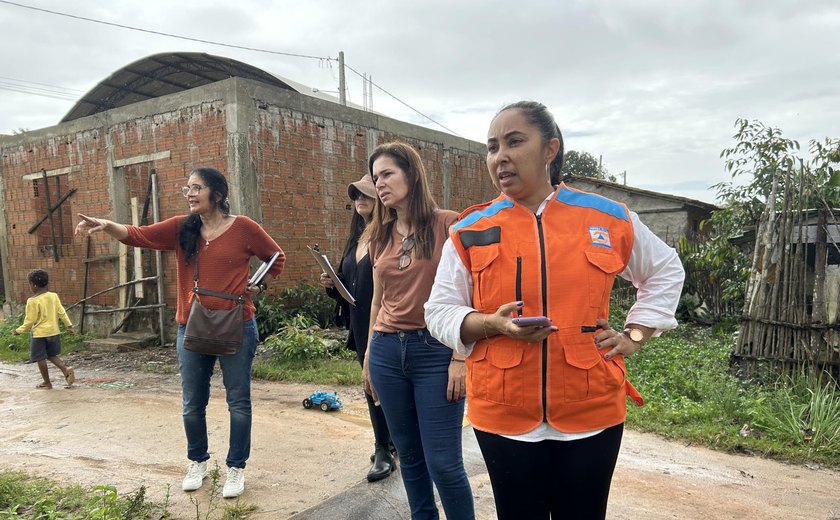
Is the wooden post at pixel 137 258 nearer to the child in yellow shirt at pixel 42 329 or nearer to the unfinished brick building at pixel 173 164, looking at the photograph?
the unfinished brick building at pixel 173 164

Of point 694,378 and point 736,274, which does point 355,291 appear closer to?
point 694,378

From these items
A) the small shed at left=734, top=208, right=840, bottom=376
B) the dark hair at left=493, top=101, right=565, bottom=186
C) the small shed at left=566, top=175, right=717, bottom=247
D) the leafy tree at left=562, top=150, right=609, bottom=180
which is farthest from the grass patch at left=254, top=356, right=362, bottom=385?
the leafy tree at left=562, top=150, right=609, bottom=180

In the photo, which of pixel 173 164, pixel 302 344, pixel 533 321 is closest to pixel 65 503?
pixel 533 321

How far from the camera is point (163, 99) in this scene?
327 inches

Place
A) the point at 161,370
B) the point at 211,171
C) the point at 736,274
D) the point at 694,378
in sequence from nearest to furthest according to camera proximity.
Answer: the point at 211,171 < the point at 694,378 < the point at 161,370 < the point at 736,274

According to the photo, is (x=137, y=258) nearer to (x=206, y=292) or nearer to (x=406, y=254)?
(x=206, y=292)

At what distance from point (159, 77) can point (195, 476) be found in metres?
9.32

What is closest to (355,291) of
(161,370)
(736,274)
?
(161,370)

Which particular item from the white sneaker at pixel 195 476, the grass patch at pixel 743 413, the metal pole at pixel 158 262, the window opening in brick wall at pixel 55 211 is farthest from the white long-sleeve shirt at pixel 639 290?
the window opening in brick wall at pixel 55 211

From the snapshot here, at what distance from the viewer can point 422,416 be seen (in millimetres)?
2221

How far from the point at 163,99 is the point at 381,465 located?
715 cm

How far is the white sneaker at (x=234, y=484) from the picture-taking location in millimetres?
3096

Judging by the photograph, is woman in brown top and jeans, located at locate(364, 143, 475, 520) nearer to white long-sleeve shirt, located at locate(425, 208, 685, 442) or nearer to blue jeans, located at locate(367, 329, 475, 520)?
blue jeans, located at locate(367, 329, 475, 520)

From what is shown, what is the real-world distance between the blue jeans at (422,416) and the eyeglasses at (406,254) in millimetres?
291
